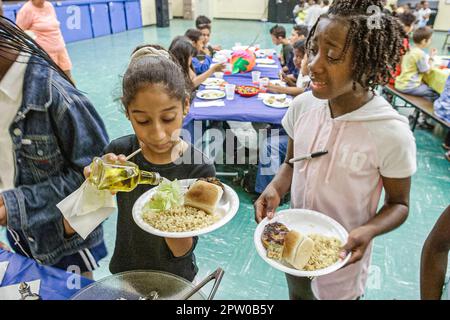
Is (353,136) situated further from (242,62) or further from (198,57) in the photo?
(198,57)

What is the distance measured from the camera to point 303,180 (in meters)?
1.26

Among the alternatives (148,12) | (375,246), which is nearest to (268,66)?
(375,246)

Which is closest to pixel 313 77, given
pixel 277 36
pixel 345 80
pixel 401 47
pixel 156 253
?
pixel 345 80

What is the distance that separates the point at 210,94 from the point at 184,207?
7.83 ft

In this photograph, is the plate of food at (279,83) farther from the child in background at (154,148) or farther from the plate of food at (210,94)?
the child in background at (154,148)

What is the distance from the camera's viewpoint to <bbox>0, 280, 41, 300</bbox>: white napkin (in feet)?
3.04

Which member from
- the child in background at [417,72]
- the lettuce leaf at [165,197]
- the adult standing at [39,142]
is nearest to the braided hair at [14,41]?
the adult standing at [39,142]

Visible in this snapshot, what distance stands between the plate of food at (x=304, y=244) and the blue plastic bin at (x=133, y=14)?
12388 mm

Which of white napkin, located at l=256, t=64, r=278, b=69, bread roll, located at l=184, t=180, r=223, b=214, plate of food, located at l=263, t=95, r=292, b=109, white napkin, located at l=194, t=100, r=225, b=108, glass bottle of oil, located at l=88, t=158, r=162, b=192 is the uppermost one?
glass bottle of oil, located at l=88, t=158, r=162, b=192

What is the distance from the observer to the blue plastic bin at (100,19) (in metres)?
9.98

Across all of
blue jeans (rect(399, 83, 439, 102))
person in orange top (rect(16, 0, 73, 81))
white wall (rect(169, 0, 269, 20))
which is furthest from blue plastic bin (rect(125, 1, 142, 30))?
blue jeans (rect(399, 83, 439, 102))

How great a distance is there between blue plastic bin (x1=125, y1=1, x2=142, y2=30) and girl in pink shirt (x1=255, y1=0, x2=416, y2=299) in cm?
1219

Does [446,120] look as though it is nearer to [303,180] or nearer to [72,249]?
[303,180]

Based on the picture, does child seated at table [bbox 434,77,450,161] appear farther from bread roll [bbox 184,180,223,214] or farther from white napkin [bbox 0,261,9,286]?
white napkin [bbox 0,261,9,286]
